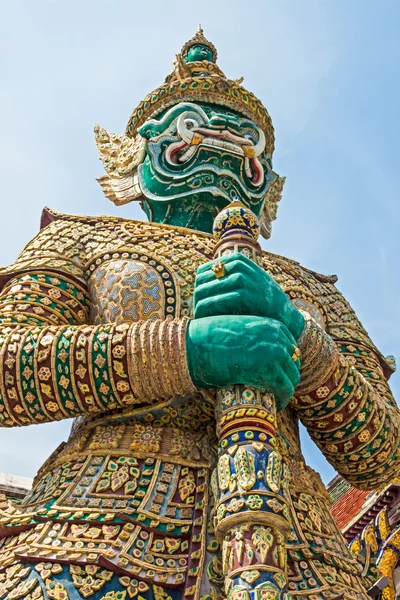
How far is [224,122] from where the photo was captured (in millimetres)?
4301

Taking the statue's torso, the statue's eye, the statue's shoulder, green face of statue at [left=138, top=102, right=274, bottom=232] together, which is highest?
the statue's eye

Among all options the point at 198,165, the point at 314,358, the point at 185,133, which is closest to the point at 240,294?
the point at 314,358

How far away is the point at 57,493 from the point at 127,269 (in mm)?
1173

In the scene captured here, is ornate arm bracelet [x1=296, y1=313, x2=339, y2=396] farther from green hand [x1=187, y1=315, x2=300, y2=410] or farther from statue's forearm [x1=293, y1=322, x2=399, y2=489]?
green hand [x1=187, y1=315, x2=300, y2=410]

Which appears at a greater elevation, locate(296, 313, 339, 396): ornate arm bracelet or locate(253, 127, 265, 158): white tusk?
locate(253, 127, 265, 158): white tusk

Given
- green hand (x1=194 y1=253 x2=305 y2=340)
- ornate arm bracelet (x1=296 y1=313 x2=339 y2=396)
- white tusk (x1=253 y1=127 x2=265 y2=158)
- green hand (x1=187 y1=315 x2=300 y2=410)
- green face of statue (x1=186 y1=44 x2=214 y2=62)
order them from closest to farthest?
green hand (x1=187 y1=315 x2=300 y2=410) < green hand (x1=194 y1=253 x2=305 y2=340) < ornate arm bracelet (x1=296 y1=313 x2=339 y2=396) < white tusk (x1=253 y1=127 x2=265 y2=158) < green face of statue (x1=186 y1=44 x2=214 y2=62)

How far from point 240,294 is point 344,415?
2.80ft

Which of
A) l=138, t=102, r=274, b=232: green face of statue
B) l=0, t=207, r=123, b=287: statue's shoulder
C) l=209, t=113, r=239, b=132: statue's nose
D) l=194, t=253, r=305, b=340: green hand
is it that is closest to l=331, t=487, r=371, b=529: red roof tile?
l=138, t=102, r=274, b=232: green face of statue

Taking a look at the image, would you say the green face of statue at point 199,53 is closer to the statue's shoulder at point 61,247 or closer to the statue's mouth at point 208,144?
the statue's mouth at point 208,144

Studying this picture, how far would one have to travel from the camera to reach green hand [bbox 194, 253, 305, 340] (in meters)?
2.90

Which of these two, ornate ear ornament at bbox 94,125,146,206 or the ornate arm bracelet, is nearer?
the ornate arm bracelet

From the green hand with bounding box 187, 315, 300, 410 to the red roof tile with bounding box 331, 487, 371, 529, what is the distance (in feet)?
17.2

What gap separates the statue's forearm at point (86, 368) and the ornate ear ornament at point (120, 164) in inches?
73.6

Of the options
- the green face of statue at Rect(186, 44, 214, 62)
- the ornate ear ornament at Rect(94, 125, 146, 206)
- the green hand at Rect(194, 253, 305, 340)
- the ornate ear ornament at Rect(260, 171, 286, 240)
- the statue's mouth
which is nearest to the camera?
the green hand at Rect(194, 253, 305, 340)
